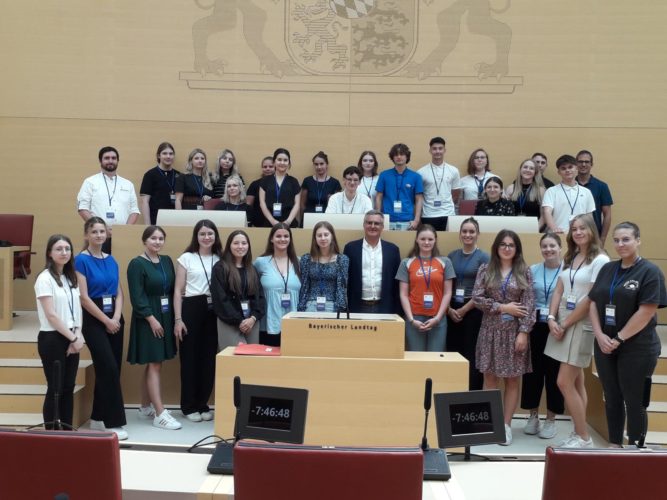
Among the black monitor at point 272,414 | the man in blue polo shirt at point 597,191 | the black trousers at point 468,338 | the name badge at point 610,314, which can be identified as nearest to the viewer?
the black monitor at point 272,414

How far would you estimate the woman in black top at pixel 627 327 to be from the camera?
3.96 metres

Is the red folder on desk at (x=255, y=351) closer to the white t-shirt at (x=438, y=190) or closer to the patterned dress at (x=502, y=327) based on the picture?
the patterned dress at (x=502, y=327)

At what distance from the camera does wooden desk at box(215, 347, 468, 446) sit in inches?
162

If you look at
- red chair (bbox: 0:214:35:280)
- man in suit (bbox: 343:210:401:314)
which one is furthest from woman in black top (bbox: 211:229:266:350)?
red chair (bbox: 0:214:35:280)

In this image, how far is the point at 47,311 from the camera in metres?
4.45

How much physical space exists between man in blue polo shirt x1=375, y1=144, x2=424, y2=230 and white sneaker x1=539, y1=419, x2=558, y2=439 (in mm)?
2272

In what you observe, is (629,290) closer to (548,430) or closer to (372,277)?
(548,430)

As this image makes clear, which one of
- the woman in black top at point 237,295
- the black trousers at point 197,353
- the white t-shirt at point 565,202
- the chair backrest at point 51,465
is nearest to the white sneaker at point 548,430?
the white t-shirt at point 565,202

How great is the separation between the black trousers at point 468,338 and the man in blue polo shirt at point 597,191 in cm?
261

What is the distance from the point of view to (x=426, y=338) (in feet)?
16.7

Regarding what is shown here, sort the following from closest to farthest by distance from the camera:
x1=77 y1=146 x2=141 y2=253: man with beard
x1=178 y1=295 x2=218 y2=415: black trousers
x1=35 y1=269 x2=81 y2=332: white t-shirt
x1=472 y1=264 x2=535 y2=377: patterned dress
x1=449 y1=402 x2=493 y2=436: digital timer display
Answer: x1=449 y1=402 x2=493 y2=436: digital timer display → x1=35 y1=269 x2=81 y2=332: white t-shirt → x1=472 y1=264 x2=535 y2=377: patterned dress → x1=178 y1=295 x2=218 y2=415: black trousers → x1=77 y1=146 x2=141 y2=253: man with beard

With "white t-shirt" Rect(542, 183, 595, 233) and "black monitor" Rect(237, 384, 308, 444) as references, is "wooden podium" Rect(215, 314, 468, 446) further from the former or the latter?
"white t-shirt" Rect(542, 183, 595, 233)

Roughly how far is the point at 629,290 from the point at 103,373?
3.64 m

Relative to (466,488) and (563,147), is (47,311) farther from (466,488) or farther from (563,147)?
(563,147)
